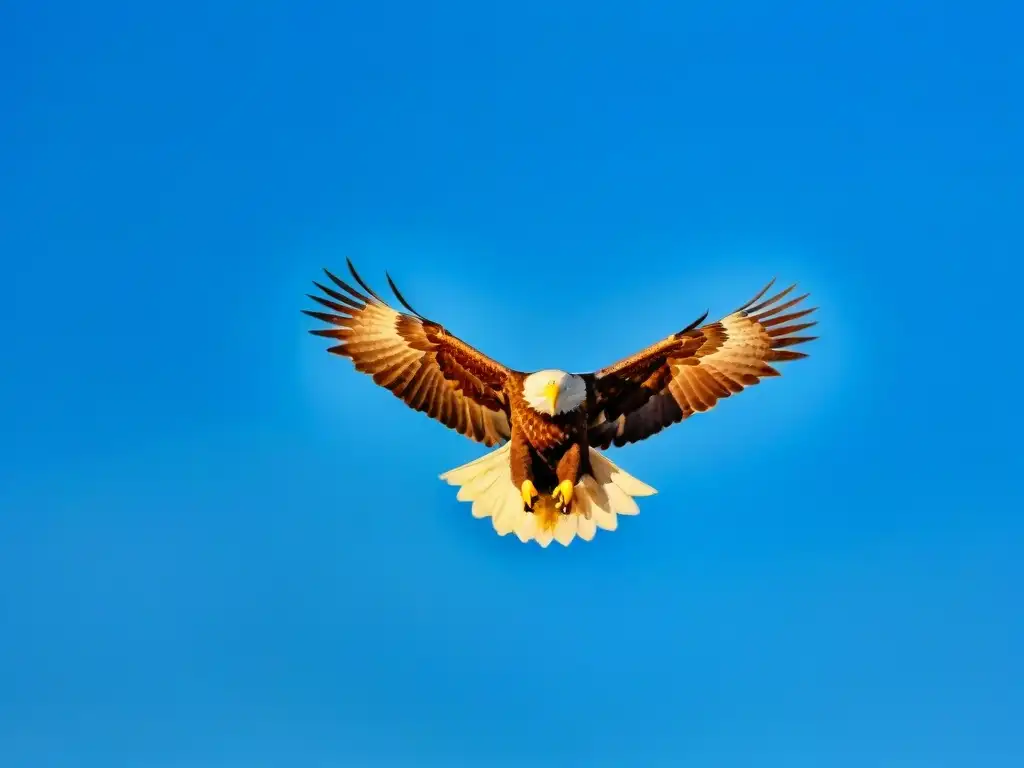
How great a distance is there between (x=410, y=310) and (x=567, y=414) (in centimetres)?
155

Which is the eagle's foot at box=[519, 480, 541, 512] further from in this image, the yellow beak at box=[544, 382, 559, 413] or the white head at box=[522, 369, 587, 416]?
the yellow beak at box=[544, 382, 559, 413]

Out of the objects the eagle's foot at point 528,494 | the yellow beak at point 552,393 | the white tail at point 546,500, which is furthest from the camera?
the white tail at point 546,500

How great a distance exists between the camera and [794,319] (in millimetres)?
10633

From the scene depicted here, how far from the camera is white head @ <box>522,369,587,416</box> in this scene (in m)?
9.73

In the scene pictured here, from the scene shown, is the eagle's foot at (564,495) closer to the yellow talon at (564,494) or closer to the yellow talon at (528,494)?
the yellow talon at (564,494)

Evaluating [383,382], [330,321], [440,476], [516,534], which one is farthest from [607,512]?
[330,321]

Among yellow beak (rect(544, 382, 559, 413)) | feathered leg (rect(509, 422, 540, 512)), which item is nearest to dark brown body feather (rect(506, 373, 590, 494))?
feathered leg (rect(509, 422, 540, 512))

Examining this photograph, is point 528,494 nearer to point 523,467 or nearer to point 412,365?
point 523,467

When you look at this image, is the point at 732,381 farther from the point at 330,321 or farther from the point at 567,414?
the point at 330,321

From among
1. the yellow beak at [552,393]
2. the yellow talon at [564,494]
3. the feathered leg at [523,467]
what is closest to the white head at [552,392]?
the yellow beak at [552,393]

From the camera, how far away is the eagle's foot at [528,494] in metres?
9.93

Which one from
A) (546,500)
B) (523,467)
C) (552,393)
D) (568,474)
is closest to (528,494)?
(523,467)

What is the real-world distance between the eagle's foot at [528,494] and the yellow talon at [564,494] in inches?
7.3

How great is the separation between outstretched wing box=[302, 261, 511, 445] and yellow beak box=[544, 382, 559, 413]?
→ 901 mm
